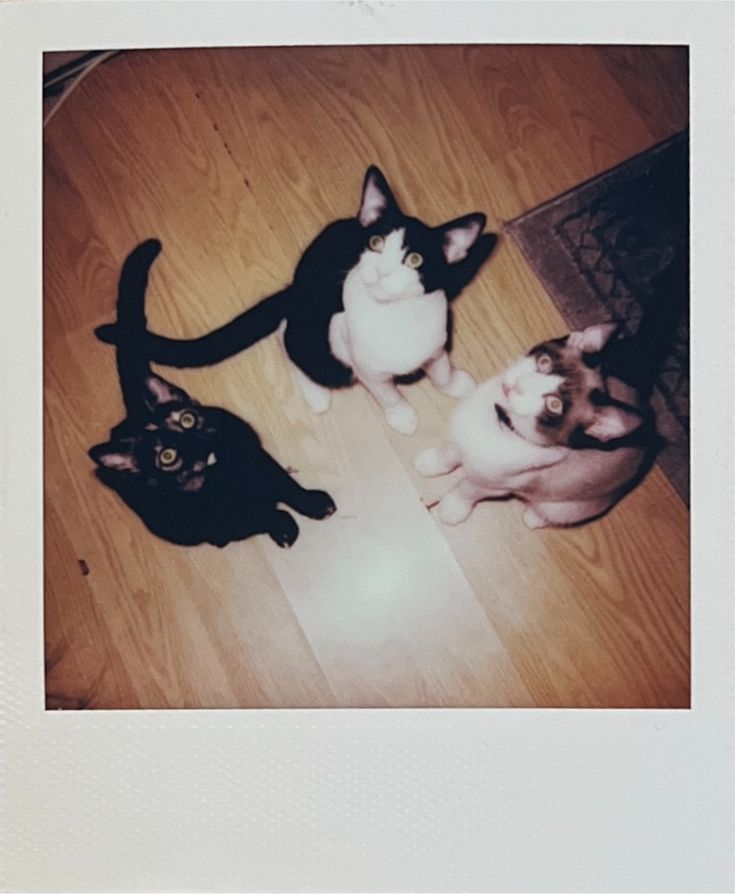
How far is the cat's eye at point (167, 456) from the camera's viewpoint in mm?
680

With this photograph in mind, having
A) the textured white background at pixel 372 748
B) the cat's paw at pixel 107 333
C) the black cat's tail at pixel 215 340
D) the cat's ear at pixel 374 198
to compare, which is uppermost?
the cat's paw at pixel 107 333

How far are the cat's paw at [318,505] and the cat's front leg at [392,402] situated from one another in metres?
0.09

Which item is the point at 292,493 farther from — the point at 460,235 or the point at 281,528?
the point at 460,235

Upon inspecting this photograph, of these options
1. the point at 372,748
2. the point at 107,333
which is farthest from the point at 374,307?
the point at 372,748

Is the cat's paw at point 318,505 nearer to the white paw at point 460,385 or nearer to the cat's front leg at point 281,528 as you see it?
the cat's front leg at point 281,528

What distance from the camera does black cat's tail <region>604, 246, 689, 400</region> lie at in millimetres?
667

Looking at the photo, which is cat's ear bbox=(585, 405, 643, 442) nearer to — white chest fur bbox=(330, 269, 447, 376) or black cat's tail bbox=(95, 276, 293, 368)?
white chest fur bbox=(330, 269, 447, 376)

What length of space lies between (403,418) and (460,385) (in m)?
0.06

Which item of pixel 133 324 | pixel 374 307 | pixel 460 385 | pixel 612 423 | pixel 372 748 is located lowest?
pixel 372 748

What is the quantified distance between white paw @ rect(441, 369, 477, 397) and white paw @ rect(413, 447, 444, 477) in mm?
55

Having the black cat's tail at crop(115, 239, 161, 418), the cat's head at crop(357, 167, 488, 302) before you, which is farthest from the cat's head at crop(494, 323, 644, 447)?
the black cat's tail at crop(115, 239, 161, 418)

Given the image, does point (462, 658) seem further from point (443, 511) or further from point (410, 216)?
point (410, 216)

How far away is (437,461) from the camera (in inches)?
26.8

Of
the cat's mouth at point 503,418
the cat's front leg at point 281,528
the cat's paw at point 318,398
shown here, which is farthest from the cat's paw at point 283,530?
the cat's mouth at point 503,418
